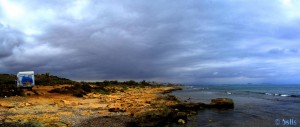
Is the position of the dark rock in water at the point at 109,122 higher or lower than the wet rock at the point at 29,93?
lower

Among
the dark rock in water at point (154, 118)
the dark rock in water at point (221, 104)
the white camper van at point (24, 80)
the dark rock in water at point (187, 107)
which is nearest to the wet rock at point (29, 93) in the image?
the white camper van at point (24, 80)

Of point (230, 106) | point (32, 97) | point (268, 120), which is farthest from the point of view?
point (230, 106)

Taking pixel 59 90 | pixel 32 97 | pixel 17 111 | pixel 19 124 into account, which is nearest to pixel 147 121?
pixel 19 124

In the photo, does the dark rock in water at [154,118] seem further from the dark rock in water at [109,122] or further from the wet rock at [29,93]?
the wet rock at [29,93]

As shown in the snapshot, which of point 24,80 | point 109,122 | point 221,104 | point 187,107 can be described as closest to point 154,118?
point 109,122

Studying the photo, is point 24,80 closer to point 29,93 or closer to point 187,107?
point 29,93

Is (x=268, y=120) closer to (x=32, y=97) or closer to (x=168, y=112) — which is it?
(x=168, y=112)

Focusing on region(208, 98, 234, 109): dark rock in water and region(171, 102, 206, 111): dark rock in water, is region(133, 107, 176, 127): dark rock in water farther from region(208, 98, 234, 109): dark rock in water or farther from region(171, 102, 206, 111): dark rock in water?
region(208, 98, 234, 109): dark rock in water

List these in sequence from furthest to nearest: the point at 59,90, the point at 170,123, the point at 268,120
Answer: the point at 59,90
the point at 268,120
the point at 170,123

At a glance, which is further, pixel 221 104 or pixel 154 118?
pixel 221 104

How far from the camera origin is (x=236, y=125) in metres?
24.9

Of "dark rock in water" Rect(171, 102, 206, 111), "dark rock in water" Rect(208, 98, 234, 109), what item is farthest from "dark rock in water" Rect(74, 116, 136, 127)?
"dark rock in water" Rect(208, 98, 234, 109)

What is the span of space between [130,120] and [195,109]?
1412cm

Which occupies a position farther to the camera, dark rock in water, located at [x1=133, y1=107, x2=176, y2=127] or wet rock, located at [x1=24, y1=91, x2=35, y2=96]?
wet rock, located at [x1=24, y1=91, x2=35, y2=96]
